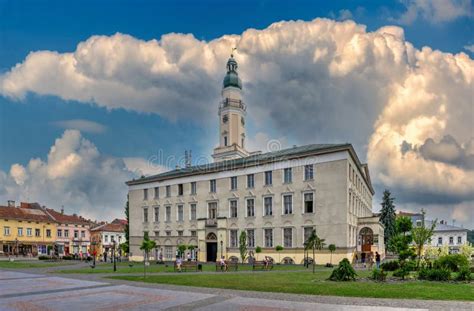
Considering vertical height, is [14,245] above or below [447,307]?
below

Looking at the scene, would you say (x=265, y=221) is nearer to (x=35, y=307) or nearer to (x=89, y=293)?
(x=89, y=293)

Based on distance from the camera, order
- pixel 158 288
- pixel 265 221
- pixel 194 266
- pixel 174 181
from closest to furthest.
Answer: pixel 158 288 → pixel 194 266 → pixel 265 221 → pixel 174 181

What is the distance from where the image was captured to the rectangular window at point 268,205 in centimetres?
4950

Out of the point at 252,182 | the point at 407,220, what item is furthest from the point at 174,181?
the point at 407,220

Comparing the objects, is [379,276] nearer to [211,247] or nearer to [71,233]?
[211,247]

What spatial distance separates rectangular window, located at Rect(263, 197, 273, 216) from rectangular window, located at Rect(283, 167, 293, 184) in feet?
9.06

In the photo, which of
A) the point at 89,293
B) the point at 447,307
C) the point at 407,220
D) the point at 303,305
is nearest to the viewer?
the point at 447,307

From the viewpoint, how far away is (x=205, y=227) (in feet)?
181

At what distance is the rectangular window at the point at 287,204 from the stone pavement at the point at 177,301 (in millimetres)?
27327

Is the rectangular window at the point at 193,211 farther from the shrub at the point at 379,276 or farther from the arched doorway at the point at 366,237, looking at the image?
the shrub at the point at 379,276

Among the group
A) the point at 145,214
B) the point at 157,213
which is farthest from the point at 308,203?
the point at 145,214

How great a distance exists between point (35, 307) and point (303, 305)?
382 inches

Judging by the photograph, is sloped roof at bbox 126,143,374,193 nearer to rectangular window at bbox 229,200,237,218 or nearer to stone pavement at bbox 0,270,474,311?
rectangular window at bbox 229,200,237,218

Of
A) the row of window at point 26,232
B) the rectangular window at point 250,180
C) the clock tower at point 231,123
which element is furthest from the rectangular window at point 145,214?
the row of window at point 26,232
